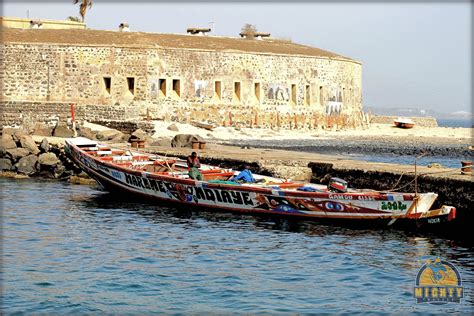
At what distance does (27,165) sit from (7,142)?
1432 mm

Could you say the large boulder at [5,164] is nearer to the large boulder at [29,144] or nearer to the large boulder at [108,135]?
the large boulder at [29,144]

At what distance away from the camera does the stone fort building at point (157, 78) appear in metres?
40.4

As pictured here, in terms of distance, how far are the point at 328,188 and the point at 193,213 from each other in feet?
10.8

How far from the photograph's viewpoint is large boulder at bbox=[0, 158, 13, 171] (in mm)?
27969

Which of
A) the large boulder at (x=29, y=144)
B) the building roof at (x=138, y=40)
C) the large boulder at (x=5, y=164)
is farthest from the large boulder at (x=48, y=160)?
the building roof at (x=138, y=40)

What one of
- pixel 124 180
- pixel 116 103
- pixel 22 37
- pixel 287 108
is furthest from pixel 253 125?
pixel 124 180

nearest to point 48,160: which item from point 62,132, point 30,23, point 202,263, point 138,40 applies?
point 62,132

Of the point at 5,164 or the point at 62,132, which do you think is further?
the point at 62,132

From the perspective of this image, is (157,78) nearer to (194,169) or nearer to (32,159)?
(32,159)

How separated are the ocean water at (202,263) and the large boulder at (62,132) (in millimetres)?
12596

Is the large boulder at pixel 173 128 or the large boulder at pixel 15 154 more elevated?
the large boulder at pixel 173 128

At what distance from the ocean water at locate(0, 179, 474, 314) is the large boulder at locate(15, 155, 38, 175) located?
683 centimetres

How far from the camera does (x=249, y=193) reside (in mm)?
19719

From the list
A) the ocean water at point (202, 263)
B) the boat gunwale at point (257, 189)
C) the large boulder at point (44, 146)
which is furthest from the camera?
the large boulder at point (44, 146)
